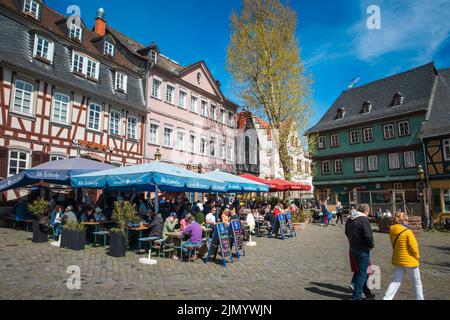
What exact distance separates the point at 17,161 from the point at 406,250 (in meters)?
16.1

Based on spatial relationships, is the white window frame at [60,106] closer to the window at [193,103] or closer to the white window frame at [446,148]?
the window at [193,103]

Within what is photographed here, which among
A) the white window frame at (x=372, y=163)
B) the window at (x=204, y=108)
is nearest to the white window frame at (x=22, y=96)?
the window at (x=204, y=108)

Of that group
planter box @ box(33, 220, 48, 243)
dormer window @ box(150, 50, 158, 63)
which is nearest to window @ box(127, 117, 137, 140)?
dormer window @ box(150, 50, 158, 63)

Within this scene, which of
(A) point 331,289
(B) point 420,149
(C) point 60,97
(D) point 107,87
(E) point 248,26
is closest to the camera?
(A) point 331,289

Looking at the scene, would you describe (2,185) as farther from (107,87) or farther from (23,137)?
(107,87)

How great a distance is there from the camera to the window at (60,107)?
1658cm

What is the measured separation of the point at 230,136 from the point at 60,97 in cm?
1726

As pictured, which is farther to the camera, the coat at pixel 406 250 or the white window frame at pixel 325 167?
the white window frame at pixel 325 167

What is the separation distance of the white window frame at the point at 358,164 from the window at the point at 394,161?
2.66 meters

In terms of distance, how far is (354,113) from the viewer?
106 ft

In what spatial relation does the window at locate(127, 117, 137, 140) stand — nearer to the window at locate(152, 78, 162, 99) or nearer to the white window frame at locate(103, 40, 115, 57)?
the window at locate(152, 78, 162, 99)

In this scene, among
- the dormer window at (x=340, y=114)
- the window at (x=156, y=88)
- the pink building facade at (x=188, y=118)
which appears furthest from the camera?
the dormer window at (x=340, y=114)

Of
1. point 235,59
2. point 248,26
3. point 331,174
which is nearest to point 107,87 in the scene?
point 235,59

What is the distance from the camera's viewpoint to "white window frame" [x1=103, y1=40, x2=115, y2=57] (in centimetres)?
2037
